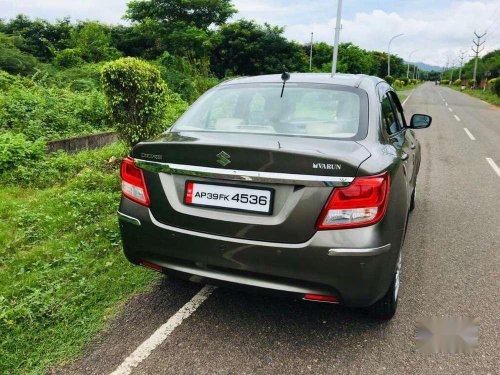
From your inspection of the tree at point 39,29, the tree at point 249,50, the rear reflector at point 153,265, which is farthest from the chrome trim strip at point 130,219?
the tree at point 249,50

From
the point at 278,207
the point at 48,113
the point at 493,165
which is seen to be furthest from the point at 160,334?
the point at 493,165

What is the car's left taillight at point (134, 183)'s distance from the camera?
102 inches

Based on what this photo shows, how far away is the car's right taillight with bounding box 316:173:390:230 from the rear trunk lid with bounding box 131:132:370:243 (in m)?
0.04

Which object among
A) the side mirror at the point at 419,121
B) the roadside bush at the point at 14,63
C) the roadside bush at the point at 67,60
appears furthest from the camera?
the roadside bush at the point at 67,60

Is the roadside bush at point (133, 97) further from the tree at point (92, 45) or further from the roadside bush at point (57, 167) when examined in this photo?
the tree at point (92, 45)

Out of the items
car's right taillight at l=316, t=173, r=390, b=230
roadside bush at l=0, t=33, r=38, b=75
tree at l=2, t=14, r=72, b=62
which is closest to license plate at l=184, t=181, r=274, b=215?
car's right taillight at l=316, t=173, r=390, b=230

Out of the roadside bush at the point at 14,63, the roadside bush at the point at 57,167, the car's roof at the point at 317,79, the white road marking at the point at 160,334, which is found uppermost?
the roadside bush at the point at 14,63

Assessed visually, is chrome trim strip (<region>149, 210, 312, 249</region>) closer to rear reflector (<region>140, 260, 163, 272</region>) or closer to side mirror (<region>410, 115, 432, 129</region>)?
rear reflector (<region>140, 260, 163, 272</region>)

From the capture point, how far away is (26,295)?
3027 mm

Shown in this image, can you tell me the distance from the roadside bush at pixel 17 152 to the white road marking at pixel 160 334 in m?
4.07

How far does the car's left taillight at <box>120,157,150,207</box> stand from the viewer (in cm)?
258

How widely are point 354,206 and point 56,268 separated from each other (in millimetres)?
2562

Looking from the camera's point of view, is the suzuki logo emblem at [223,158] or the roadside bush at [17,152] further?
the roadside bush at [17,152]

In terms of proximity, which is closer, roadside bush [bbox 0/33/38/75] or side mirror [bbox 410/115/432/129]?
side mirror [bbox 410/115/432/129]
